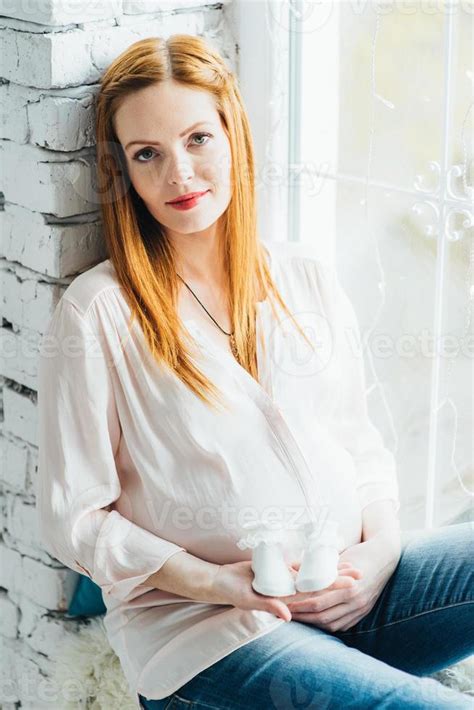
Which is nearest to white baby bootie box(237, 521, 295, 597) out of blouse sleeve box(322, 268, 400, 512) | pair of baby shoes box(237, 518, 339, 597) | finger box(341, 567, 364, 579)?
pair of baby shoes box(237, 518, 339, 597)

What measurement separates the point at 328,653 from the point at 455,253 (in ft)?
2.39

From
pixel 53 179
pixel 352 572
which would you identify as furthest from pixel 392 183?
pixel 352 572

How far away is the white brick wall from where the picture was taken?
1611 mm

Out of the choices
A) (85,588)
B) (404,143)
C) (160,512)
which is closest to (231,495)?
(160,512)

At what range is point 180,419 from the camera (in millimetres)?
1560

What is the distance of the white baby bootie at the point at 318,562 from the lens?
57.7 inches

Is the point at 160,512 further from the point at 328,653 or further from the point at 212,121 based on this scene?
the point at 212,121

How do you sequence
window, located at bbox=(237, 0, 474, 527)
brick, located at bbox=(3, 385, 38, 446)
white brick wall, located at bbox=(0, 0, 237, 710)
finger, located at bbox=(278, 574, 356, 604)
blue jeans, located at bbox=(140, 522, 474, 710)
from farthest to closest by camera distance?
brick, located at bbox=(3, 385, 38, 446)
window, located at bbox=(237, 0, 474, 527)
white brick wall, located at bbox=(0, 0, 237, 710)
finger, located at bbox=(278, 574, 356, 604)
blue jeans, located at bbox=(140, 522, 474, 710)

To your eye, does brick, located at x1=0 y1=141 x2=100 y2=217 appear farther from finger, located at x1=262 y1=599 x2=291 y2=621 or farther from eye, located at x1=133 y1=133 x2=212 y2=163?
finger, located at x1=262 y1=599 x2=291 y2=621

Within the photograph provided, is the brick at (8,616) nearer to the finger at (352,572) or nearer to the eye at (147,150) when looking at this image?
the finger at (352,572)

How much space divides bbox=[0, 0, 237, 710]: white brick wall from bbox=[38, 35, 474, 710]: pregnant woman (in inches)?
2.6

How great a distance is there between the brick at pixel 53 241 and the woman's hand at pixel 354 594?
2.14ft

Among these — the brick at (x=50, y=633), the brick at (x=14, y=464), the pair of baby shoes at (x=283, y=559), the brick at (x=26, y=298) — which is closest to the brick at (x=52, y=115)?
the brick at (x=26, y=298)

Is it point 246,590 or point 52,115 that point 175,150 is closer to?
point 52,115
